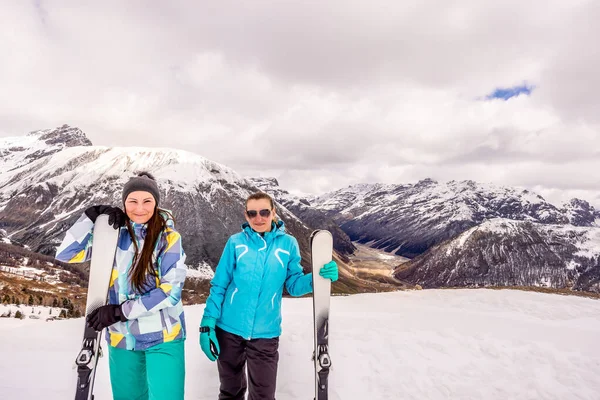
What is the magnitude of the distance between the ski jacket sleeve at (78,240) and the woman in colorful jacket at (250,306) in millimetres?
1892

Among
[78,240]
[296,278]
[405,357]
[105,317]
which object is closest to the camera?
[105,317]

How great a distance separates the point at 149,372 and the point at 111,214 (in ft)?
7.00

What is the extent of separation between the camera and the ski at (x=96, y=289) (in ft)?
14.7

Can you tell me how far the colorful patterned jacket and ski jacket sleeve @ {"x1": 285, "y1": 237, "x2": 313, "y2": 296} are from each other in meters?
1.72

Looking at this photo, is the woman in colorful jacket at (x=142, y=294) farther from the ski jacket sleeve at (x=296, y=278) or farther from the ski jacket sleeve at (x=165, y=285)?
the ski jacket sleeve at (x=296, y=278)

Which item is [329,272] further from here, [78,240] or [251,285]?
[78,240]

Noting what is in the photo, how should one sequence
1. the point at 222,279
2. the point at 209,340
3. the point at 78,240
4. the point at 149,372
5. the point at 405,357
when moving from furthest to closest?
the point at 405,357 → the point at 222,279 → the point at 209,340 → the point at 78,240 → the point at 149,372

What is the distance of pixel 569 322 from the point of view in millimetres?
13531

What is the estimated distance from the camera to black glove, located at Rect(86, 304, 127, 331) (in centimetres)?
425

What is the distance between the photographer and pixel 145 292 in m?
4.55

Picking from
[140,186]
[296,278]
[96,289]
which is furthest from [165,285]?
[296,278]

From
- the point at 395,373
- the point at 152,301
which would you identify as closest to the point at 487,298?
the point at 395,373

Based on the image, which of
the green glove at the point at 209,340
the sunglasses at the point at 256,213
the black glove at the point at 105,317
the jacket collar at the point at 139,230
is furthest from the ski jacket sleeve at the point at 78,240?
the sunglasses at the point at 256,213

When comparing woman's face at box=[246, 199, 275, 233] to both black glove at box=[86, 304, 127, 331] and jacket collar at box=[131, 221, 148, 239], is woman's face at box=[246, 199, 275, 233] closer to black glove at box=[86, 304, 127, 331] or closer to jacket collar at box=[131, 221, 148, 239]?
jacket collar at box=[131, 221, 148, 239]
